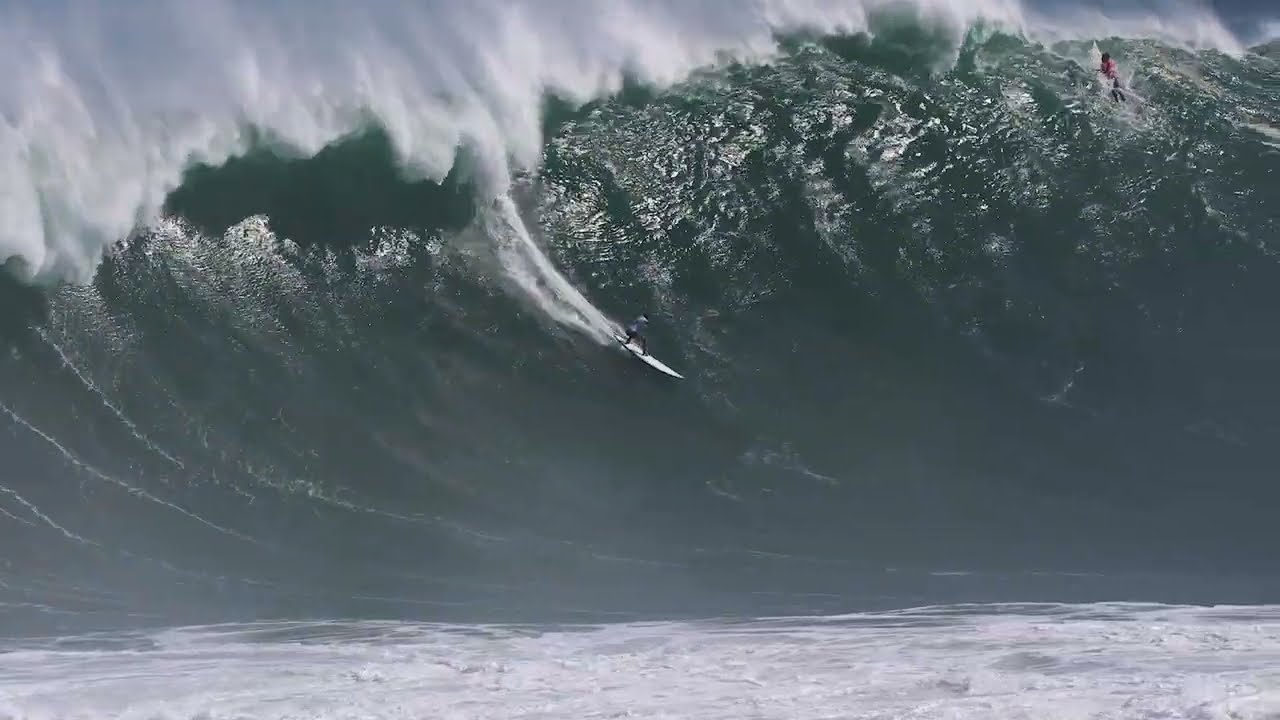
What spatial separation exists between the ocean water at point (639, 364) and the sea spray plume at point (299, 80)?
0.06m

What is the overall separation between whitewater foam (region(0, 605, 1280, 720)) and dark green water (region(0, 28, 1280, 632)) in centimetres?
A: 42

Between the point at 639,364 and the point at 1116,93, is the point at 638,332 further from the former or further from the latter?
the point at 1116,93

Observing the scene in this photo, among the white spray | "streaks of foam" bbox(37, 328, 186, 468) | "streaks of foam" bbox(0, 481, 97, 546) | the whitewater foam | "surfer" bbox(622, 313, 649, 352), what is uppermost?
the white spray

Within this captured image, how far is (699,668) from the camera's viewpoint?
11078 mm

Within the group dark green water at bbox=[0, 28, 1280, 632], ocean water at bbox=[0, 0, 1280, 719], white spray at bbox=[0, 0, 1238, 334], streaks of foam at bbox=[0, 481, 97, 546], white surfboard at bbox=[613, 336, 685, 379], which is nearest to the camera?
ocean water at bbox=[0, 0, 1280, 719]

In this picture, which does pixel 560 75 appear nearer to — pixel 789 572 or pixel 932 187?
pixel 932 187

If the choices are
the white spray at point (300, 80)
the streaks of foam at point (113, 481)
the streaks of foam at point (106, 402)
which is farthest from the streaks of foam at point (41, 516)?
the white spray at point (300, 80)

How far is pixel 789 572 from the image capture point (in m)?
12.4

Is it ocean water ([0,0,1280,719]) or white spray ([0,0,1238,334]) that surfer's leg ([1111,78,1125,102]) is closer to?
ocean water ([0,0,1280,719])

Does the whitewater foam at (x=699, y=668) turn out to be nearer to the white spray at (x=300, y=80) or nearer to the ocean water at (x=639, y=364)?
the ocean water at (x=639, y=364)

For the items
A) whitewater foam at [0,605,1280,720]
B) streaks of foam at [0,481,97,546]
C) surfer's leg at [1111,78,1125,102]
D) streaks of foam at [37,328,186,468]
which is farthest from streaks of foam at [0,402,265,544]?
surfer's leg at [1111,78,1125,102]

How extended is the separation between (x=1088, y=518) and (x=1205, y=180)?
5907 millimetres

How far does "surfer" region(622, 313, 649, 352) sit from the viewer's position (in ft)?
43.9

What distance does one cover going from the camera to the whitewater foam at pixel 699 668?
10148 millimetres
